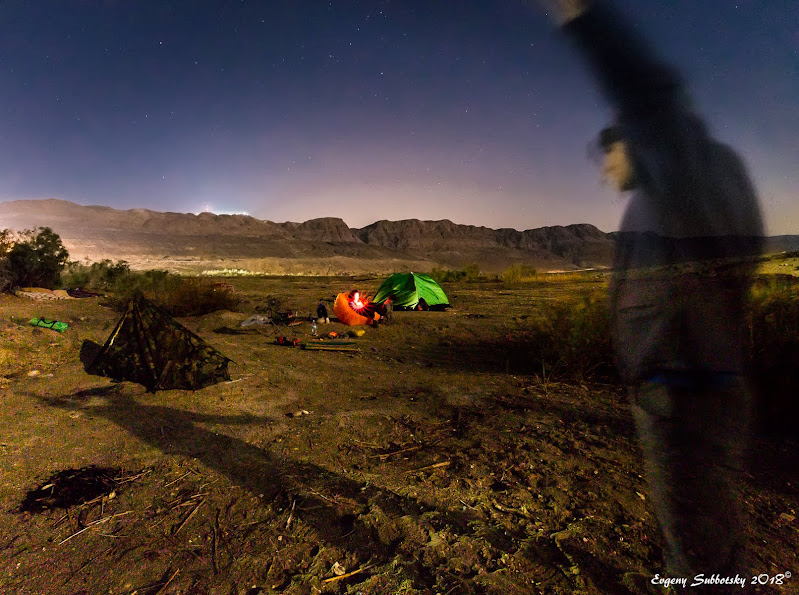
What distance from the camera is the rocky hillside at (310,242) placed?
70000mm

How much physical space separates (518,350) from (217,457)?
208 inches

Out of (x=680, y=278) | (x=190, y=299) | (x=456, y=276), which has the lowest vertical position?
(x=190, y=299)

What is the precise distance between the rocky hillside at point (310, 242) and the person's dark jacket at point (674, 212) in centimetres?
5653

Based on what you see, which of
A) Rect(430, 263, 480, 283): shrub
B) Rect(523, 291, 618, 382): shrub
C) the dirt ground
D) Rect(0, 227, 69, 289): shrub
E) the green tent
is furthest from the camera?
Rect(430, 263, 480, 283): shrub

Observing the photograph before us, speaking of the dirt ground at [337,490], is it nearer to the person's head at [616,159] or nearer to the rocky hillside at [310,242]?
the person's head at [616,159]

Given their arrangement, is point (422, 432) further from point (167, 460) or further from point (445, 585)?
point (167, 460)

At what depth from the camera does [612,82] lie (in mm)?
954

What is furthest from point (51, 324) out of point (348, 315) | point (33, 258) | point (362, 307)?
point (33, 258)

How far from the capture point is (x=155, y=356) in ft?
17.6

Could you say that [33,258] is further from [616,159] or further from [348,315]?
[616,159]

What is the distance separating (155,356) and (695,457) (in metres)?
5.97

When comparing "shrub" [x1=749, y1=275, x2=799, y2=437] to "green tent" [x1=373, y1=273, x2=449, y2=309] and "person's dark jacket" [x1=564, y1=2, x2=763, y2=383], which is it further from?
"green tent" [x1=373, y1=273, x2=449, y2=309]

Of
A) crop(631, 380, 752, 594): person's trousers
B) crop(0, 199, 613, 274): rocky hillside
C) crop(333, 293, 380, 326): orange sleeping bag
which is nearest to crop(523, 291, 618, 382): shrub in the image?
crop(631, 380, 752, 594): person's trousers

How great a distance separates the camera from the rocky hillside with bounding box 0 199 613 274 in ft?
230
